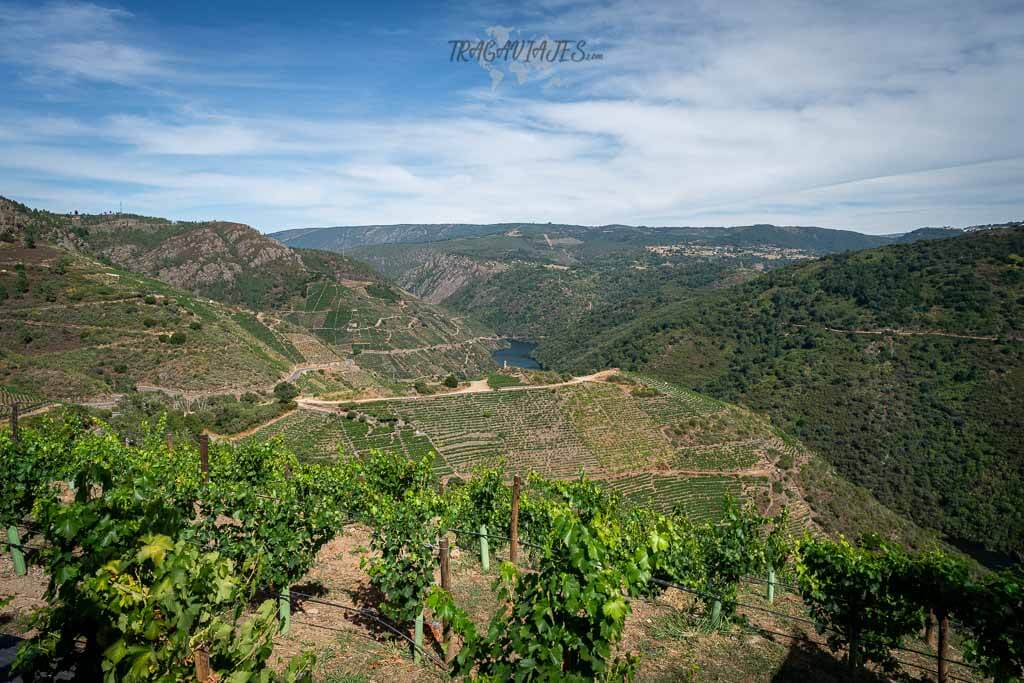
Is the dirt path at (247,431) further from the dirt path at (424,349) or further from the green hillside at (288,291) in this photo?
the dirt path at (424,349)

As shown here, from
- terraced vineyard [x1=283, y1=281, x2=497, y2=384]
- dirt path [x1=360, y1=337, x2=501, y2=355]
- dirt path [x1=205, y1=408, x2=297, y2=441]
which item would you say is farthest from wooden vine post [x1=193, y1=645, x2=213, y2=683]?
dirt path [x1=360, y1=337, x2=501, y2=355]

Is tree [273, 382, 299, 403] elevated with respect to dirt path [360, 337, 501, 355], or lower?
elevated

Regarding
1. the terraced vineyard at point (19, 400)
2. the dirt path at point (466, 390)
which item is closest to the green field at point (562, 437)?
the dirt path at point (466, 390)

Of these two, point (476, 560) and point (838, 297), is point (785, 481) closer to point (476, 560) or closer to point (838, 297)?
point (476, 560)

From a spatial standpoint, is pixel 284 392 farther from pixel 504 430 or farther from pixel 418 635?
pixel 418 635

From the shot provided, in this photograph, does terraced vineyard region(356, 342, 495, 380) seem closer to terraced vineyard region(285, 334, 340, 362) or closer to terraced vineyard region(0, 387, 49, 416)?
terraced vineyard region(285, 334, 340, 362)

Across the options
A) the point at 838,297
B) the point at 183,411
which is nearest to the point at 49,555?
the point at 183,411
